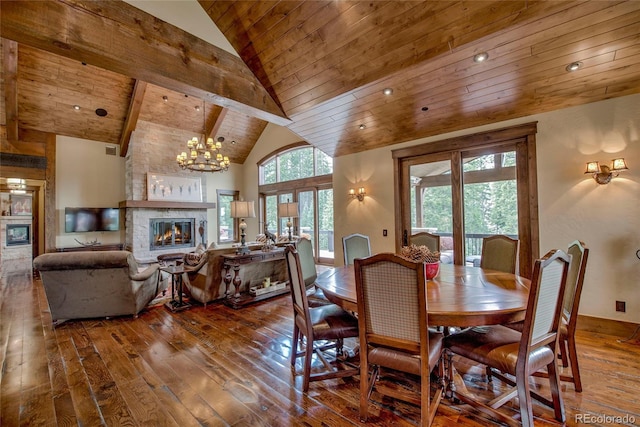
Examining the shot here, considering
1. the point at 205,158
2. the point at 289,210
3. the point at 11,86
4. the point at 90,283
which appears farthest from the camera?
the point at 205,158

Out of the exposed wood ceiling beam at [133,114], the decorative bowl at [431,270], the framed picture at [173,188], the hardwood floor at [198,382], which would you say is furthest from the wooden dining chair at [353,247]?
the framed picture at [173,188]

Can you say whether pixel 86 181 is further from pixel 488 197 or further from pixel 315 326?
pixel 488 197

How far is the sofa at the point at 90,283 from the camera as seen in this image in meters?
3.25

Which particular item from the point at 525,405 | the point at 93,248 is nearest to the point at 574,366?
the point at 525,405

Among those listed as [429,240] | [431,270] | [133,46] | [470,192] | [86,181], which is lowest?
[431,270]

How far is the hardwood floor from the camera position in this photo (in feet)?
5.90

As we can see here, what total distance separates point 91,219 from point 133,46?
5.98m

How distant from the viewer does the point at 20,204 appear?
26.0 feet

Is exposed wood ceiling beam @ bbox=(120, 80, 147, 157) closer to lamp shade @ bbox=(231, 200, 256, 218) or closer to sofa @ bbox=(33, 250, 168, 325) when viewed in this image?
lamp shade @ bbox=(231, 200, 256, 218)

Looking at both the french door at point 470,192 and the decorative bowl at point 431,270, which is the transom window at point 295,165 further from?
the decorative bowl at point 431,270

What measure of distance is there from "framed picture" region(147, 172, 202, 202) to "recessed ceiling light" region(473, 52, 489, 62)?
7566mm

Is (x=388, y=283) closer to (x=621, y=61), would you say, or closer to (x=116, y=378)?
(x=116, y=378)

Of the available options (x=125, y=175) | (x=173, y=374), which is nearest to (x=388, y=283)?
(x=173, y=374)

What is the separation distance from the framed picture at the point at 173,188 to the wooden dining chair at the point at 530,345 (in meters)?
7.74
